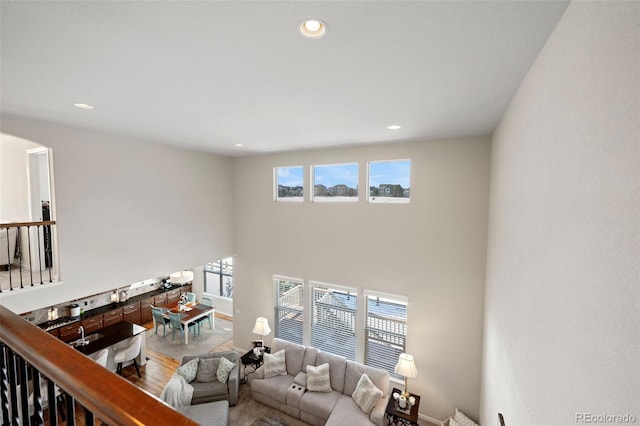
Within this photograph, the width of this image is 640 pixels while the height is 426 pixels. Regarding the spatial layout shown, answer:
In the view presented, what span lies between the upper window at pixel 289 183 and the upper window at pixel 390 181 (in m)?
1.65

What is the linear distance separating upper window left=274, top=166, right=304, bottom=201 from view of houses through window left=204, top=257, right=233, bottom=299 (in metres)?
4.67

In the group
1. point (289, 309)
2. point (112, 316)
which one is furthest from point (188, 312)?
point (289, 309)

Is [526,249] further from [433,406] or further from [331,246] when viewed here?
[433,406]

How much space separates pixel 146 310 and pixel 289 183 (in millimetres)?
6905

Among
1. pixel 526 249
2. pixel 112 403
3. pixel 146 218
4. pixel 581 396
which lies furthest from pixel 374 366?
pixel 112 403

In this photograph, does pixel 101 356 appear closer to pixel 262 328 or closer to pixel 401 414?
pixel 262 328

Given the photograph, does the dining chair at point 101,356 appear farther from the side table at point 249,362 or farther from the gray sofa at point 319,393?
the gray sofa at point 319,393

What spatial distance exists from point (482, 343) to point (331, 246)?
308cm

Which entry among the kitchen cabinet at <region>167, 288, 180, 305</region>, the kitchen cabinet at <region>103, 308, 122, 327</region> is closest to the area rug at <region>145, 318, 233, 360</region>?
the kitchen cabinet at <region>103, 308, 122, 327</region>

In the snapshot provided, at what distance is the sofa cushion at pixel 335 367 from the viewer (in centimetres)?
506

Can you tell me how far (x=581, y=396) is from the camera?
116cm

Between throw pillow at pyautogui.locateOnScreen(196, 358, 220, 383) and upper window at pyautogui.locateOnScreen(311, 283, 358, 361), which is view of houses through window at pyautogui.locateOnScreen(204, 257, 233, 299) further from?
upper window at pyautogui.locateOnScreen(311, 283, 358, 361)

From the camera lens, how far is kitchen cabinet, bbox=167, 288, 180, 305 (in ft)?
30.9

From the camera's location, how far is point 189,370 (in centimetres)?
518
